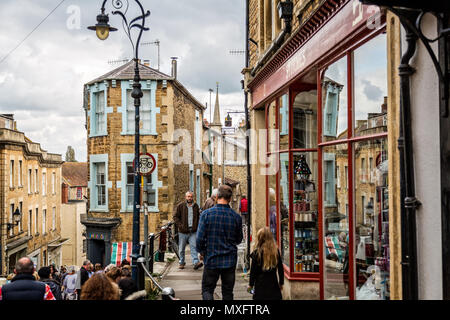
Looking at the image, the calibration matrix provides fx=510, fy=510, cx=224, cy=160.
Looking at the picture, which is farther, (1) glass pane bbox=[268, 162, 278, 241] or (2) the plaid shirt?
(1) glass pane bbox=[268, 162, 278, 241]

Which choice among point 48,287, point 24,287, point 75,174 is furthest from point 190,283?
point 75,174

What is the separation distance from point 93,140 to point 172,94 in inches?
169

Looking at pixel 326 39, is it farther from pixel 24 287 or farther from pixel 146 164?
pixel 146 164

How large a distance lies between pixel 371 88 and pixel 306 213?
3.44 m

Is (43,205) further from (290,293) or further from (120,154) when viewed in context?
(290,293)

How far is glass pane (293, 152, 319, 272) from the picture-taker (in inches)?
326

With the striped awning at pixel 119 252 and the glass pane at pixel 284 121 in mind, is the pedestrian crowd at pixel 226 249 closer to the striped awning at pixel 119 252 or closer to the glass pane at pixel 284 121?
the glass pane at pixel 284 121

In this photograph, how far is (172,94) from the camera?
77.0 ft

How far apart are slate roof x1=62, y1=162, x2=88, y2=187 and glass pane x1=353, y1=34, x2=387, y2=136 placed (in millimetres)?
62858

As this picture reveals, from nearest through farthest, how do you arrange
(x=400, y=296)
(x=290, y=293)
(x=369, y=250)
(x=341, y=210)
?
(x=400, y=296) → (x=369, y=250) → (x=341, y=210) → (x=290, y=293)

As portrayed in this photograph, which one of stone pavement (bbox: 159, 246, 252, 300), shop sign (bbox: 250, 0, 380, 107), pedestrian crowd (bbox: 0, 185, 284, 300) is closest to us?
shop sign (bbox: 250, 0, 380, 107)

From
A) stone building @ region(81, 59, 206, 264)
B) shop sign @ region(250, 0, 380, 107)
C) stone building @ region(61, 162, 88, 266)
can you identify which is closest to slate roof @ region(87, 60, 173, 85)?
stone building @ region(81, 59, 206, 264)

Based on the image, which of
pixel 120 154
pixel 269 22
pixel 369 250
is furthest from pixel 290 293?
pixel 120 154

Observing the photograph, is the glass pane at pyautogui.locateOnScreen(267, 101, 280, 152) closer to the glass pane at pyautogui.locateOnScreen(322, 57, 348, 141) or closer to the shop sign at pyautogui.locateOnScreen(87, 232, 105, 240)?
the glass pane at pyautogui.locateOnScreen(322, 57, 348, 141)
